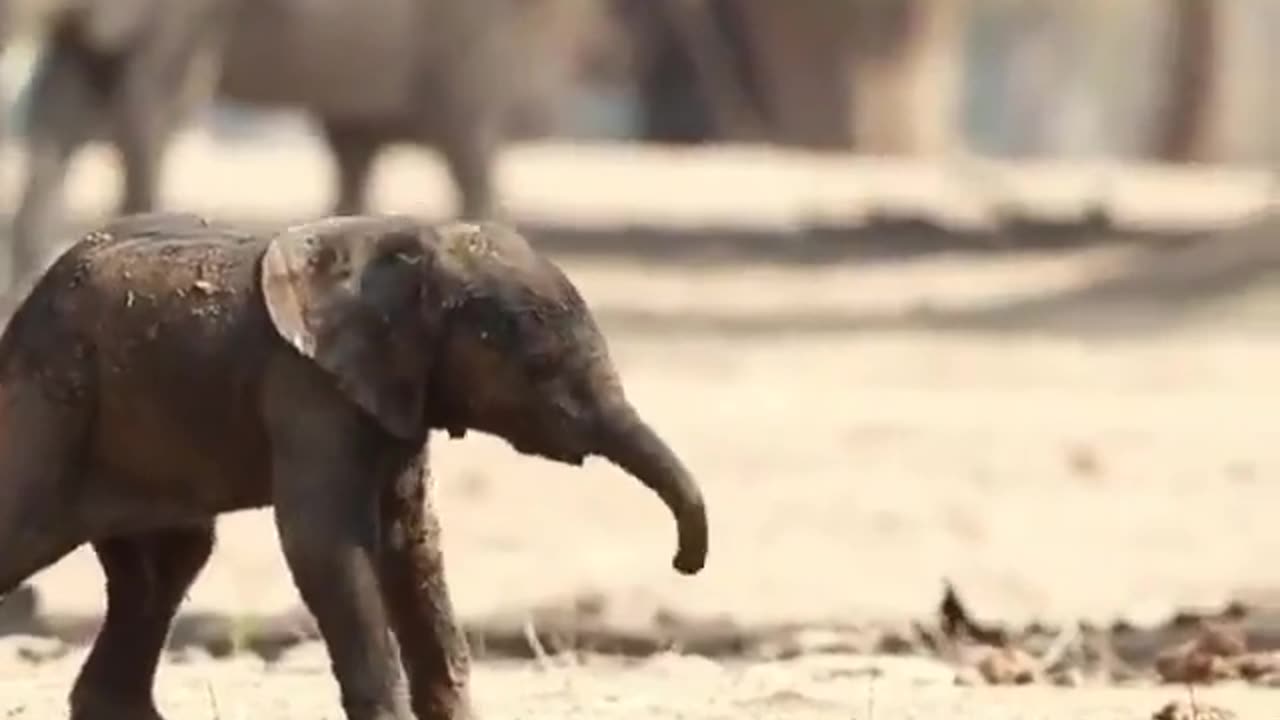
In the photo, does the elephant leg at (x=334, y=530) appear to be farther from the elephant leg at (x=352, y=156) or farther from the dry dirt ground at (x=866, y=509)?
the elephant leg at (x=352, y=156)

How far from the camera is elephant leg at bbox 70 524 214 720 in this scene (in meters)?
3.94

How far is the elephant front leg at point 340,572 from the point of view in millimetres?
3582

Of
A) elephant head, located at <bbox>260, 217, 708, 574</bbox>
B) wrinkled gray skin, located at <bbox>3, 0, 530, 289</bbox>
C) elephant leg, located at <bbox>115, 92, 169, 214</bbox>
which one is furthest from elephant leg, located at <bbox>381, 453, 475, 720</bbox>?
elephant leg, located at <bbox>115, 92, 169, 214</bbox>

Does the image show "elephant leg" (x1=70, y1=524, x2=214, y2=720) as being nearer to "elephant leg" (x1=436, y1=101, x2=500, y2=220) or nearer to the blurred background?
the blurred background

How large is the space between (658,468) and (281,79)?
412 inches

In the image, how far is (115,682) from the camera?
12.9 feet

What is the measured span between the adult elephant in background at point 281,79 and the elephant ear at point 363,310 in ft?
23.0

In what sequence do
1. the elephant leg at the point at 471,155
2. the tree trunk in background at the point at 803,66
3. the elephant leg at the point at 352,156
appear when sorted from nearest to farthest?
the elephant leg at the point at 471,155
the elephant leg at the point at 352,156
the tree trunk in background at the point at 803,66

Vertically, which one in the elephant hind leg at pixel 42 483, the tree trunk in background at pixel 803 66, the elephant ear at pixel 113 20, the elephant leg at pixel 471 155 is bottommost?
the elephant hind leg at pixel 42 483

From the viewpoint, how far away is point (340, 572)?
11.7ft

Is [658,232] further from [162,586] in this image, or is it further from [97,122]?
[162,586]

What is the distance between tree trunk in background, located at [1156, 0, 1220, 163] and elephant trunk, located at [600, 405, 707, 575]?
82.5 feet

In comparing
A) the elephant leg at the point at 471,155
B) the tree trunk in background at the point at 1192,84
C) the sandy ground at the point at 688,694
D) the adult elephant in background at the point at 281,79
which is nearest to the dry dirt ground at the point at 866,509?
the sandy ground at the point at 688,694

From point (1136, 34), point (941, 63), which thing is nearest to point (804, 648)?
point (941, 63)
